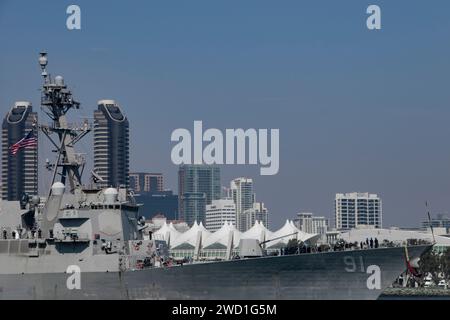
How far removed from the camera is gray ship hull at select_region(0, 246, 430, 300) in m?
57.3

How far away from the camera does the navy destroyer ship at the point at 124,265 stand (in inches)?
2259

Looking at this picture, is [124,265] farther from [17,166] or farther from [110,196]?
[17,166]

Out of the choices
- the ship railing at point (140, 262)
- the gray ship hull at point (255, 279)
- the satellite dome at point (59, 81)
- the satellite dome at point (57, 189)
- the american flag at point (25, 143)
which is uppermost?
the satellite dome at point (59, 81)

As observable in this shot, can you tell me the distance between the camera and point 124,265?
57.9 m

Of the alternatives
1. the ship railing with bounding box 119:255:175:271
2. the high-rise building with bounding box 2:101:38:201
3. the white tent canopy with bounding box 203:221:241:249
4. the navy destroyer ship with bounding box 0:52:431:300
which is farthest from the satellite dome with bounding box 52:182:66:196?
the high-rise building with bounding box 2:101:38:201

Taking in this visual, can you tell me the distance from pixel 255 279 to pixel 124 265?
251 inches

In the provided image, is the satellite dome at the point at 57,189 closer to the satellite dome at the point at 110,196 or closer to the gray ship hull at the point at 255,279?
the satellite dome at the point at 110,196

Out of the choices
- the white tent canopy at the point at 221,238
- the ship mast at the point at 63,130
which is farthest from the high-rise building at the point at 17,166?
the ship mast at the point at 63,130

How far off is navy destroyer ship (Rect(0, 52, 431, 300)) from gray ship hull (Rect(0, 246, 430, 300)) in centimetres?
5

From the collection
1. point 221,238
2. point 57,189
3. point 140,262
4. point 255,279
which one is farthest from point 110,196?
point 221,238

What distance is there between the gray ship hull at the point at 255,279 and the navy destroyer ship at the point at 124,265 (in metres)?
0.05
